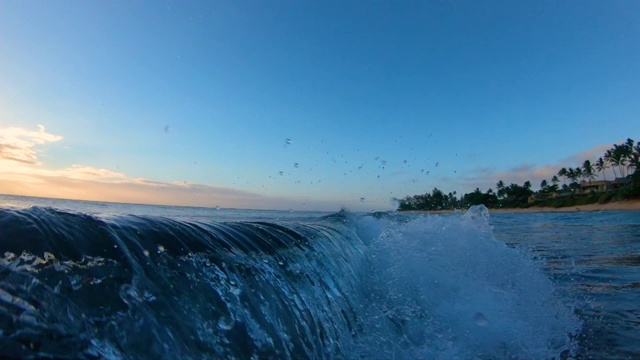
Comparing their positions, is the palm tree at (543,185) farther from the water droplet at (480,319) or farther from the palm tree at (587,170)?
the water droplet at (480,319)

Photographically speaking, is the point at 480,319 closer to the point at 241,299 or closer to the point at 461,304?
the point at 461,304

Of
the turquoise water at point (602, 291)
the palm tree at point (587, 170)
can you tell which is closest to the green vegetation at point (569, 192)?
the palm tree at point (587, 170)

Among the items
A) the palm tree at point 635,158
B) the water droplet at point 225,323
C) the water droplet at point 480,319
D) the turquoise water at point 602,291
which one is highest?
the palm tree at point 635,158

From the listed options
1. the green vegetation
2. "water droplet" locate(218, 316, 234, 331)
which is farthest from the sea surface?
the green vegetation

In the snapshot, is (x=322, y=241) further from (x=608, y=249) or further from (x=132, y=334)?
(x=608, y=249)

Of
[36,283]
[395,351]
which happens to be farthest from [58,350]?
[395,351]

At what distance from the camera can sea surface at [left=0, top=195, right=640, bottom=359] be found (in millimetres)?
2195

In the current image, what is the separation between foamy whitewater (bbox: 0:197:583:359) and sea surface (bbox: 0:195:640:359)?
0.5 inches

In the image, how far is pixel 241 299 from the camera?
3.27 metres

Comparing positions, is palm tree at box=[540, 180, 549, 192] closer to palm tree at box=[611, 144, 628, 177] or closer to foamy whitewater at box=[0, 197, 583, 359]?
palm tree at box=[611, 144, 628, 177]

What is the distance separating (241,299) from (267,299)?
1.09ft

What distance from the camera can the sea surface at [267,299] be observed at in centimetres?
220

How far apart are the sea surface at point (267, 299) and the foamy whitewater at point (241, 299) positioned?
1 centimetres

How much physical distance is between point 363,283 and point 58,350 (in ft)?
17.0
